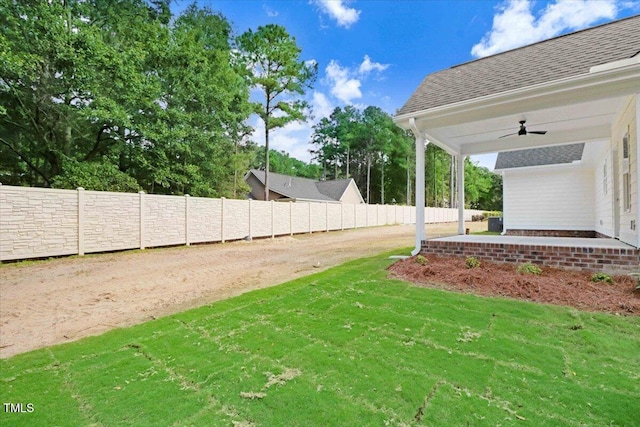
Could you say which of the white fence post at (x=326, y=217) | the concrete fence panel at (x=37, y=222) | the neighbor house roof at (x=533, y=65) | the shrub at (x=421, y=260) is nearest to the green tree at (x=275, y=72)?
the white fence post at (x=326, y=217)

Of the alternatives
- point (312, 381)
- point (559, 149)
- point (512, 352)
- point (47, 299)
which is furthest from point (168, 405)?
point (559, 149)

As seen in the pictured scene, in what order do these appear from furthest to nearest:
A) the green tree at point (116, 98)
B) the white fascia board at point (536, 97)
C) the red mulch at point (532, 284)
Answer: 1. the green tree at point (116, 98)
2. the white fascia board at point (536, 97)
3. the red mulch at point (532, 284)

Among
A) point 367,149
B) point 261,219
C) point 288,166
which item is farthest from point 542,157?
point 288,166

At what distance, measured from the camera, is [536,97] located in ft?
16.9

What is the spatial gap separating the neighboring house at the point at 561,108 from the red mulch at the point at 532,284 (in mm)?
1137

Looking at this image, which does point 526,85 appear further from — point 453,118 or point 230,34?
point 230,34

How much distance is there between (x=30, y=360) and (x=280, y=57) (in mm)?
18908

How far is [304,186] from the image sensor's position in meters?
31.0

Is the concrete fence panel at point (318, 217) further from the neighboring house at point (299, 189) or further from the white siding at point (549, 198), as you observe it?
the white siding at point (549, 198)

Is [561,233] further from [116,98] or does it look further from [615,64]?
[116,98]

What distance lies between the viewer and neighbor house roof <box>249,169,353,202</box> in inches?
1092

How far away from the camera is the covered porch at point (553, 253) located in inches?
179

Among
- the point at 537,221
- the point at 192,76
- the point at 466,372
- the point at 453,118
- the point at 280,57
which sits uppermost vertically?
the point at 280,57

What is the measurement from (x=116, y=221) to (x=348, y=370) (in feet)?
30.7
